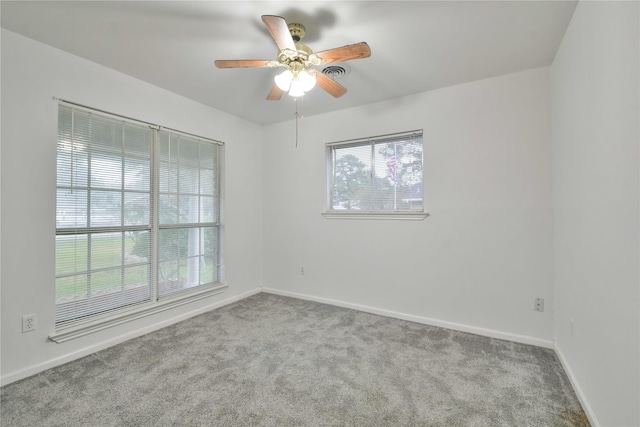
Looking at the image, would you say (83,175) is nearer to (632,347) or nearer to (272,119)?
(272,119)

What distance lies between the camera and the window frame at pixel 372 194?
3.11 meters

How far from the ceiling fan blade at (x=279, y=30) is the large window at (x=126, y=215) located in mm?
1878

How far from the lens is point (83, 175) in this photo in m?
2.43

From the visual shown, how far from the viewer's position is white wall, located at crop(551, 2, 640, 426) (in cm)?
119

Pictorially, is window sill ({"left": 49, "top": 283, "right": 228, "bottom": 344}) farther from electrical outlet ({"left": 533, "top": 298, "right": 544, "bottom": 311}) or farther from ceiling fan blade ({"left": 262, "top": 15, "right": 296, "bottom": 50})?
electrical outlet ({"left": 533, "top": 298, "right": 544, "bottom": 311})

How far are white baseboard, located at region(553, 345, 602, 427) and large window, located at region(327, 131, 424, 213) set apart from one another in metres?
1.66

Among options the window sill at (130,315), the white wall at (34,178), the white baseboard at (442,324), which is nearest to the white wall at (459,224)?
the white baseboard at (442,324)

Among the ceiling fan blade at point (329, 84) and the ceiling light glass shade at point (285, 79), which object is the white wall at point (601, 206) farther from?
the ceiling light glass shade at point (285, 79)

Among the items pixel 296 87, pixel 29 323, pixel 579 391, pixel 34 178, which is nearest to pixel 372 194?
pixel 296 87

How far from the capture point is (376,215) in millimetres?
3318

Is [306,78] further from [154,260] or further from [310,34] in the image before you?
[154,260]

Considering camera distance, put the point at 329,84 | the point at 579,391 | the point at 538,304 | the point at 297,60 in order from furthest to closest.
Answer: the point at 538,304 < the point at 329,84 < the point at 297,60 < the point at 579,391

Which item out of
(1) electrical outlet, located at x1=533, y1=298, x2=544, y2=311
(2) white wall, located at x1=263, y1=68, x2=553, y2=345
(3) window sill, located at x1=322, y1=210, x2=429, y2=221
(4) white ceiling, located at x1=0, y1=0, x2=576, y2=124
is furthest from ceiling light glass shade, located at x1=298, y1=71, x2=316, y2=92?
(1) electrical outlet, located at x1=533, y1=298, x2=544, y2=311

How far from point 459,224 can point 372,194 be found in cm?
100
